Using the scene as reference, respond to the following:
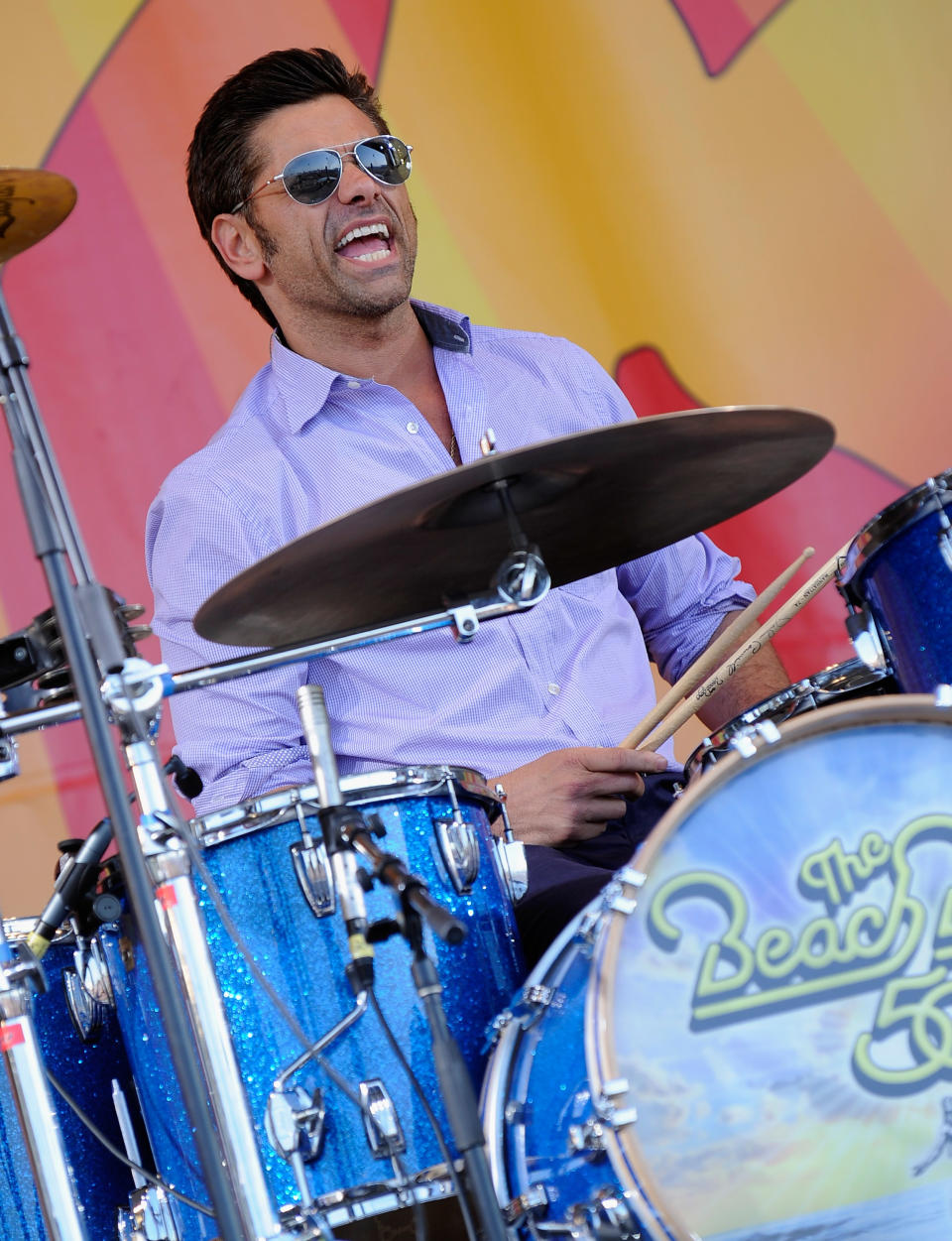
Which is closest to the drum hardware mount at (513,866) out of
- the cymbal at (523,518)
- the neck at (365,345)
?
the cymbal at (523,518)

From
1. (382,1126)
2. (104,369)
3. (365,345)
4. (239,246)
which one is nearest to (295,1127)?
(382,1126)

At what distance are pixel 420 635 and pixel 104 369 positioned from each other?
1118mm

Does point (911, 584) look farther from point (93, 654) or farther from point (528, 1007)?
point (93, 654)

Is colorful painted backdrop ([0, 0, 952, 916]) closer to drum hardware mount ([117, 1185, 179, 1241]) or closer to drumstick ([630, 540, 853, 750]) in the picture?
drumstick ([630, 540, 853, 750])

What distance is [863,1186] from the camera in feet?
3.40

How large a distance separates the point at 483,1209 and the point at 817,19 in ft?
8.11

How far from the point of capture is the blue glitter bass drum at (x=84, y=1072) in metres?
1.56

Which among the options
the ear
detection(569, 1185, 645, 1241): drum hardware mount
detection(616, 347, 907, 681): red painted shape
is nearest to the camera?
detection(569, 1185, 645, 1241): drum hardware mount

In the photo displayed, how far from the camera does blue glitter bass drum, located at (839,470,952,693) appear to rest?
131 cm

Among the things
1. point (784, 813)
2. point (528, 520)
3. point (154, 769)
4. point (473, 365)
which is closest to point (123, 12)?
point (473, 365)

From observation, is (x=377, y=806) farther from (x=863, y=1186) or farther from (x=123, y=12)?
(x=123, y=12)

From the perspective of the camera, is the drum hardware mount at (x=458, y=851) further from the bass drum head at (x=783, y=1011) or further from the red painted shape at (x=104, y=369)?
the red painted shape at (x=104, y=369)

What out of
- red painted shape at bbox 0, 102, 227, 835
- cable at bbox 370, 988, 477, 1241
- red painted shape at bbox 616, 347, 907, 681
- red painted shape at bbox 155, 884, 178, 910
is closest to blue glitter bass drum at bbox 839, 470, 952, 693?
cable at bbox 370, 988, 477, 1241

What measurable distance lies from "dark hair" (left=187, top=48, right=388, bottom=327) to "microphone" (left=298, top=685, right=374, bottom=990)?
3.91ft
